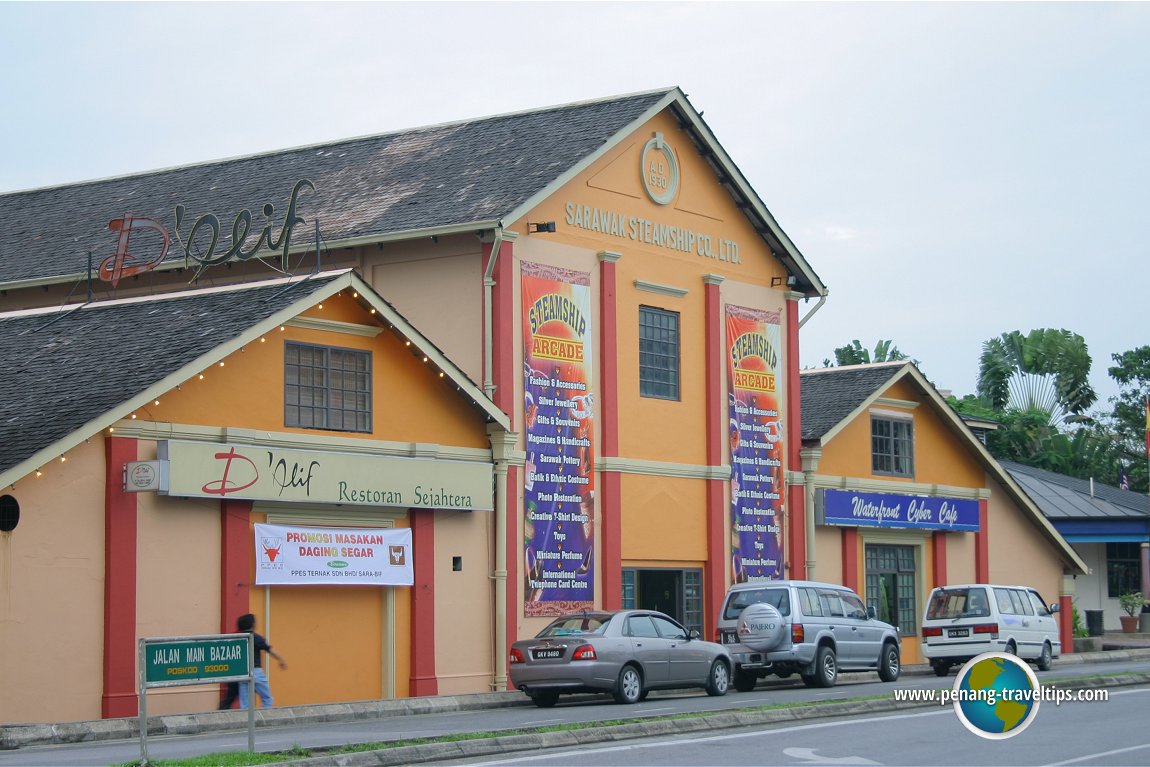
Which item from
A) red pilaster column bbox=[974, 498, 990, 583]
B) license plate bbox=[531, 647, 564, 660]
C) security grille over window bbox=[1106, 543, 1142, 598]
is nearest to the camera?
license plate bbox=[531, 647, 564, 660]

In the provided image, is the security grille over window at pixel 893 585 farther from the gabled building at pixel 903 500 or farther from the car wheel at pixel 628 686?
the car wheel at pixel 628 686

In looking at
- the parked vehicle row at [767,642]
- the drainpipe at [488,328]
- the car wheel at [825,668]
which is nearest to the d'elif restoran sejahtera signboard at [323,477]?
the drainpipe at [488,328]

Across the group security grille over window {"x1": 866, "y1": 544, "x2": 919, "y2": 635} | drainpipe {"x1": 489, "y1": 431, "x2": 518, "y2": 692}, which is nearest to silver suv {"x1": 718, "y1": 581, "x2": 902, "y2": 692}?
drainpipe {"x1": 489, "y1": 431, "x2": 518, "y2": 692}

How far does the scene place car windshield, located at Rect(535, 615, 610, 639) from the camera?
25531 millimetres

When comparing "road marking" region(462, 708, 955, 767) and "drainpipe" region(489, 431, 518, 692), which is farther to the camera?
"drainpipe" region(489, 431, 518, 692)

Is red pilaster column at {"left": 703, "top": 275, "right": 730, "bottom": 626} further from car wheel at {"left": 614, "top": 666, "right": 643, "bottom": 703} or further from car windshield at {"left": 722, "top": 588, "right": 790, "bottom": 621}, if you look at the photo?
car wheel at {"left": 614, "top": 666, "right": 643, "bottom": 703}

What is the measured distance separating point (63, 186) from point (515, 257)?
14215 mm

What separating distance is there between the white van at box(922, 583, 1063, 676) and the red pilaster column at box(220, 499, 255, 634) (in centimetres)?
1395

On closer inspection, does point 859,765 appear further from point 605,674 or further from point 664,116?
point 664,116

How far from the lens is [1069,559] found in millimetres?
44219

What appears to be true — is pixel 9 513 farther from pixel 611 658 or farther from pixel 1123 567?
pixel 1123 567

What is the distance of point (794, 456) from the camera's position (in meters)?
35.8

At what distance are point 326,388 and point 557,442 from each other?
534cm

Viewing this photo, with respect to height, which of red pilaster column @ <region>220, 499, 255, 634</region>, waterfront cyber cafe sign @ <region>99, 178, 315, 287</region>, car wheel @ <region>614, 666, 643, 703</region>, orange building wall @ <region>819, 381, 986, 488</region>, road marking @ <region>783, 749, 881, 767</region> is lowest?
car wheel @ <region>614, 666, 643, 703</region>
